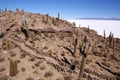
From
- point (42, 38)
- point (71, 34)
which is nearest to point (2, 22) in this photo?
point (42, 38)

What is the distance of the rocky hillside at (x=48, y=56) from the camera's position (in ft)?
74.5

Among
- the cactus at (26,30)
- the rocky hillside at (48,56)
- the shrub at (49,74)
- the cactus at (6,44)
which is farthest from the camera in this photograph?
the cactus at (26,30)

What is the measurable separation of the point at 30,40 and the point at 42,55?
249 inches

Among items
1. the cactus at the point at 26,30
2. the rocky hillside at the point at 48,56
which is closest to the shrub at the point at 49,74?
the rocky hillside at the point at 48,56

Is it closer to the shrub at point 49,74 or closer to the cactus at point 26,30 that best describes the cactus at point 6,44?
the cactus at point 26,30

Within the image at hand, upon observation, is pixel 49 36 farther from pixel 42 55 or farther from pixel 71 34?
pixel 42 55

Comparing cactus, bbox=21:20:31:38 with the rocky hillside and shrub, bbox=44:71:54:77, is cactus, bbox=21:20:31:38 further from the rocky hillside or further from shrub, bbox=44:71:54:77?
shrub, bbox=44:71:54:77

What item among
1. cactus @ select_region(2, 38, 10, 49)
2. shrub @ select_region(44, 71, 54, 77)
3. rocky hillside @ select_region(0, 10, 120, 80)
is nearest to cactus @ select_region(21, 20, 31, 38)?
rocky hillside @ select_region(0, 10, 120, 80)

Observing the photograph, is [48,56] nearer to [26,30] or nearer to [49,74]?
[49,74]

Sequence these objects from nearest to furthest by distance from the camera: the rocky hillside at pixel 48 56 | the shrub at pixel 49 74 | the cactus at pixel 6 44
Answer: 1. the rocky hillside at pixel 48 56
2. the shrub at pixel 49 74
3. the cactus at pixel 6 44

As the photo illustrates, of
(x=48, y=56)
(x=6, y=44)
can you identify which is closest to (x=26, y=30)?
(x=6, y=44)

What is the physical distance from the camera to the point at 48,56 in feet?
91.9

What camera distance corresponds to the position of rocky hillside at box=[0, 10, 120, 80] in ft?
74.5

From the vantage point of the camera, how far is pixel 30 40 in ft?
108
